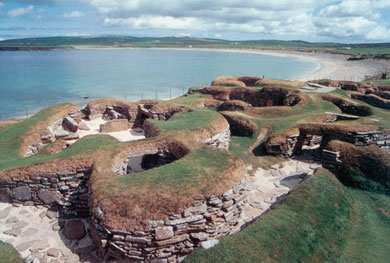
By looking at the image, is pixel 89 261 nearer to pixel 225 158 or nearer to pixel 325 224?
pixel 225 158

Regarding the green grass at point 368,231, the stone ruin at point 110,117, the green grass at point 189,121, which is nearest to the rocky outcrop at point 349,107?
the green grass at point 368,231

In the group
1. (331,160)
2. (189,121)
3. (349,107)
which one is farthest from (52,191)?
(349,107)

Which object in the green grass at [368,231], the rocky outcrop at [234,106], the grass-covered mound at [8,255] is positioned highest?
the rocky outcrop at [234,106]

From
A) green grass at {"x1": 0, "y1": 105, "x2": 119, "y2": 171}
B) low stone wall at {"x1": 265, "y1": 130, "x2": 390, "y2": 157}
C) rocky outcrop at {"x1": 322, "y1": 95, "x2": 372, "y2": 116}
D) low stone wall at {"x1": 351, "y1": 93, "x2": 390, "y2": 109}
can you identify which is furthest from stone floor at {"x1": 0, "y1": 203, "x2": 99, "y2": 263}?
low stone wall at {"x1": 351, "y1": 93, "x2": 390, "y2": 109}

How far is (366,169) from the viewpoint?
12453 millimetres

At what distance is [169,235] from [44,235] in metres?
4.93

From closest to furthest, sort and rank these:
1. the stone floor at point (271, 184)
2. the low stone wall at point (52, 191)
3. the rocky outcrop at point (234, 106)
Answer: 1. the low stone wall at point (52, 191)
2. the stone floor at point (271, 184)
3. the rocky outcrop at point (234, 106)

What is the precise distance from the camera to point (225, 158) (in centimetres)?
1083

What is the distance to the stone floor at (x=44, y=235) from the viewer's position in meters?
8.54

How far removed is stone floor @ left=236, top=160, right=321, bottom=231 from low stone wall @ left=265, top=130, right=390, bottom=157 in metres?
0.94

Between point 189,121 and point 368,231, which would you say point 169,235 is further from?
point 189,121

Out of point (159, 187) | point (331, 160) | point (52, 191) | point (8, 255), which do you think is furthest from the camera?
point (331, 160)

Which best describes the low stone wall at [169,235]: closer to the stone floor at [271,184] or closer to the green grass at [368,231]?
the stone floor at [271,184]

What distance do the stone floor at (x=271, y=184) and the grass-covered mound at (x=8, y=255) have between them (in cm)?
733
